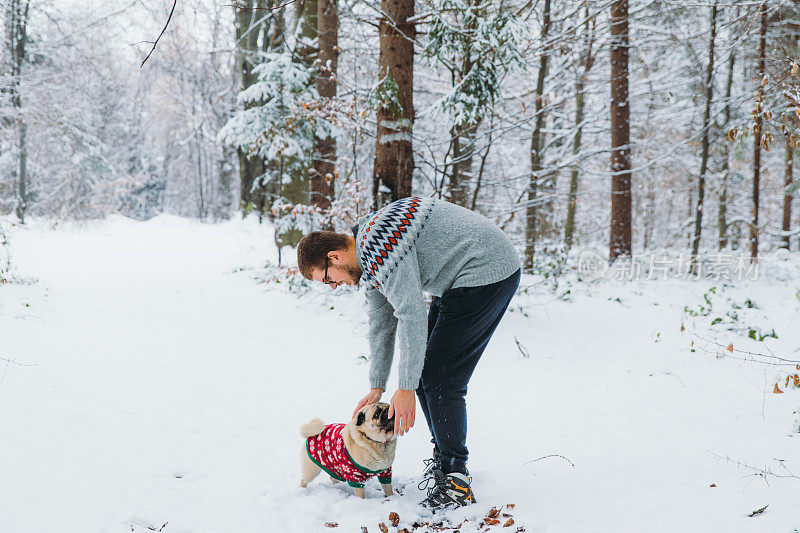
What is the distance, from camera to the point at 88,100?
2139 centimetres

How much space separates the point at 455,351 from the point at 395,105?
4.07 metres

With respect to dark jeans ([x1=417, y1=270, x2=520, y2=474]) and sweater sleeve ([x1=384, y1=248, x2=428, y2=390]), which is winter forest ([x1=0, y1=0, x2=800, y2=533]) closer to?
dark jeans ([x1=417, y1=270, x2=520, y2=474])

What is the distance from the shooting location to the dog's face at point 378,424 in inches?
106

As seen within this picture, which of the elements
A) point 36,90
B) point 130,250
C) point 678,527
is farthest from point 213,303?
point 36,90

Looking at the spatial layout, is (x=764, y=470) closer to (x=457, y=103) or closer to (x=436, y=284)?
(x=436, y=284)

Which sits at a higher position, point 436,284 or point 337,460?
point 436,284

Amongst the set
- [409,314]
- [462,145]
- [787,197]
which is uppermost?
[462,145]

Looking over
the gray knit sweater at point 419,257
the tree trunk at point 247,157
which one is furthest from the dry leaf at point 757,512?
the tree trunk at point 247,157

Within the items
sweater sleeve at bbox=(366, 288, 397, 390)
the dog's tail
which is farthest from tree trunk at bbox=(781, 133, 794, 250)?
the dog's tail

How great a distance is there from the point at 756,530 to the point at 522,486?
1.19 metres

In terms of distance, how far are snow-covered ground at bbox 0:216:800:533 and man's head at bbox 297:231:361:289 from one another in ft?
4.41

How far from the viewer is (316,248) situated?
250 centimetres

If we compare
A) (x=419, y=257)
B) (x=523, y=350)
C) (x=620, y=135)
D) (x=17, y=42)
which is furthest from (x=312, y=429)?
(x=17, y=42)

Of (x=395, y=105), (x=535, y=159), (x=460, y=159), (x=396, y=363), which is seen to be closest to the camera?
(x=396, y=363)
